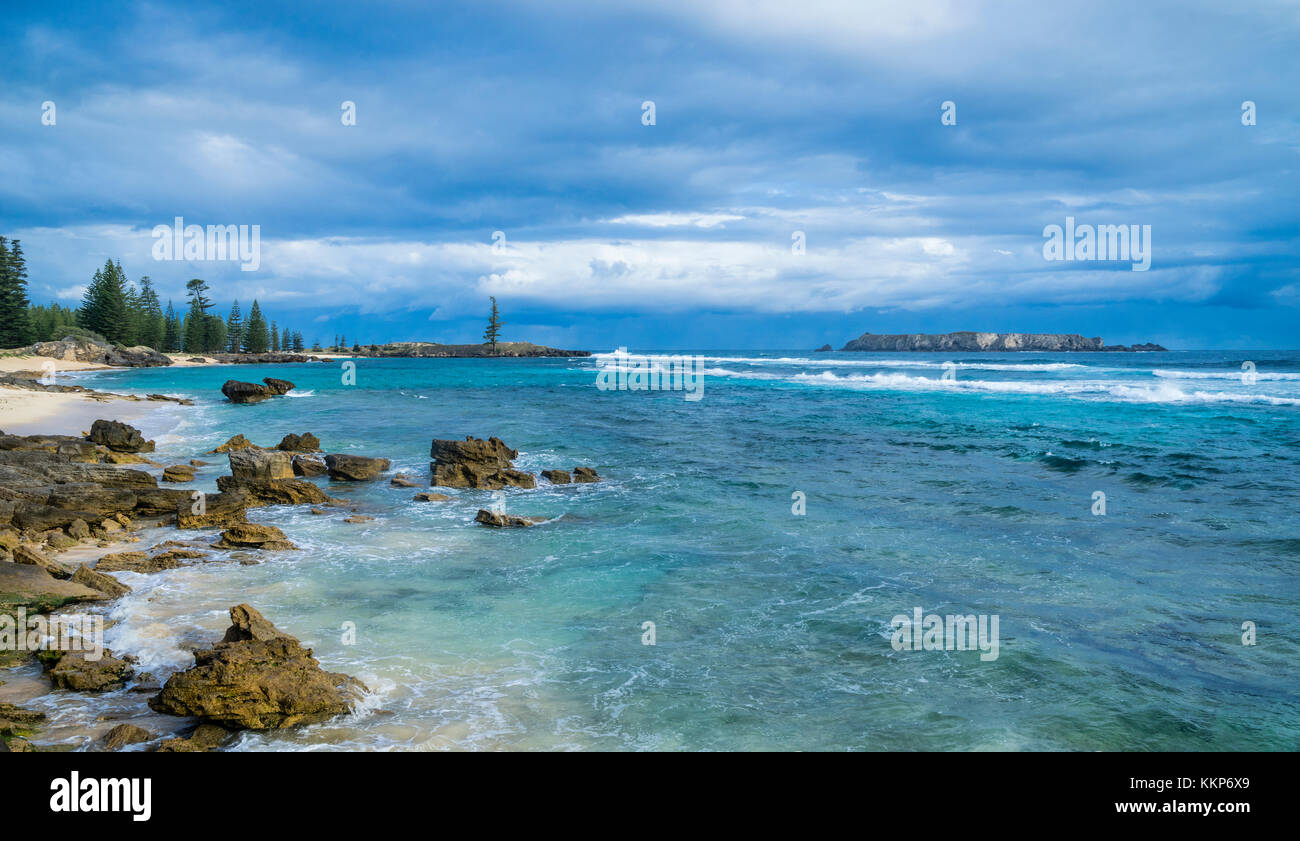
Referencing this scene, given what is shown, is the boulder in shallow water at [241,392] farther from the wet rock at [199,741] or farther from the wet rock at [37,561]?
the wet rock at [199,741]

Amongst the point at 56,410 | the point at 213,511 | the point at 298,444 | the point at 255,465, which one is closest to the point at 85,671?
Answer: the point at 213,511

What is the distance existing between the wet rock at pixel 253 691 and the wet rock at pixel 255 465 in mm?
12860

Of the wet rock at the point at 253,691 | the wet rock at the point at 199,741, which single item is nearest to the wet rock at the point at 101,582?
the wet rock at the point at 253,691

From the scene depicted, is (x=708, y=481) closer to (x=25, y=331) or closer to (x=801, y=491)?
(x=801, y=491)

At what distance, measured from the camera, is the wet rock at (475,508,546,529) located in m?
16.2

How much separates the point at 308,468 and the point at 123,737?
17.5 metres

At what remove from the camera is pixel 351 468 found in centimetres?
2220

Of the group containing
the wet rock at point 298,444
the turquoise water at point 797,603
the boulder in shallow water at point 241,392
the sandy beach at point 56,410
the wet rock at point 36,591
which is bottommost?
the turquoise water at point 797,603

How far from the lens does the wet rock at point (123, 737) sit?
647cm

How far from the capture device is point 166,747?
20.9ft
